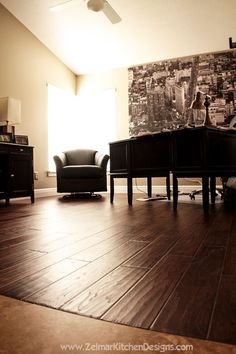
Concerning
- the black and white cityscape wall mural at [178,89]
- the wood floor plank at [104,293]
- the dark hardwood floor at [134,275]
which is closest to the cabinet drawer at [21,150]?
the dark hardwood floor at [134,275]

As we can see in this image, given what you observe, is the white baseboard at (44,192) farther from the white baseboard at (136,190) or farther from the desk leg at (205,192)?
the desk leg at (205,192)

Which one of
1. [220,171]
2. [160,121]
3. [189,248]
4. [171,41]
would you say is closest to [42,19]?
[171,41]

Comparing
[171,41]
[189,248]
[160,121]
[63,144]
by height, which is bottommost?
[189,248]

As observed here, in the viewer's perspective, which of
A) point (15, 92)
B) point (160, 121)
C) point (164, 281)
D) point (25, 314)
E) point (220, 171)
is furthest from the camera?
point (160, 121)

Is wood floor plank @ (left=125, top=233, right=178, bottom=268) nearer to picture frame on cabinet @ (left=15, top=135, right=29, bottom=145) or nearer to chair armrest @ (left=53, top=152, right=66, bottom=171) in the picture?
picture frame on cabinet @ (left=15, top=135, right=29, bottom=145)

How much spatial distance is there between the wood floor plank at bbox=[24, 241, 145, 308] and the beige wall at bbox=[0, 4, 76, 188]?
12.5 ft

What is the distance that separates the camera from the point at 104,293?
2.55 ft

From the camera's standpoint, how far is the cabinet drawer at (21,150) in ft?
11.7

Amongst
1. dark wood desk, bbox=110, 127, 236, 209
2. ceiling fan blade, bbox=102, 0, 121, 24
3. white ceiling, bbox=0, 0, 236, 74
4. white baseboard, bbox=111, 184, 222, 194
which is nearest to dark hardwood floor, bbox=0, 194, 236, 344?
dark wood desk, bbox=110, 127, 236, 209

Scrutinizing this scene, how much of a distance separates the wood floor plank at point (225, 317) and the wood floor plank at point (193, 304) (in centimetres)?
1

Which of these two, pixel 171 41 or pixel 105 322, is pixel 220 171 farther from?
pixel 171 41

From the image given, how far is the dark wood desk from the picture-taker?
2.67 metres

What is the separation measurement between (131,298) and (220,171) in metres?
2.26

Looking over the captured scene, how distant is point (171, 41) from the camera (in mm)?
4922
